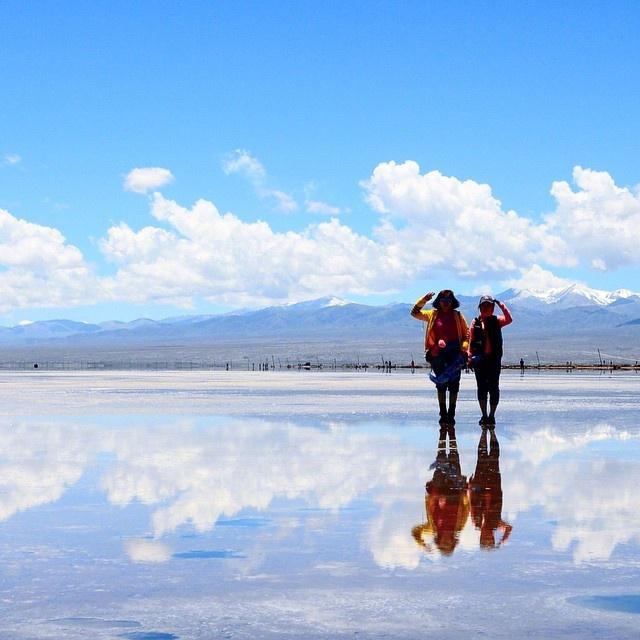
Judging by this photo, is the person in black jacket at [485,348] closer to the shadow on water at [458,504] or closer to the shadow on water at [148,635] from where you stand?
the shadow on water at [458,504]

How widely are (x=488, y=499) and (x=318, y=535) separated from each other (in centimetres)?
243

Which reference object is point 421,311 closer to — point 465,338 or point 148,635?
point 465,338

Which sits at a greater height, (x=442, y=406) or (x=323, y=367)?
(x=442, y=406)

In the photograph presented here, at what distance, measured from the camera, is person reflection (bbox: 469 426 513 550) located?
7992mm

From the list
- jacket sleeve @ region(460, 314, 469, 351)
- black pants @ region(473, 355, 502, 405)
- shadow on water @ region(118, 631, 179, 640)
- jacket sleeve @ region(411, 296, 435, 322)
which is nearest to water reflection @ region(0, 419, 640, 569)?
black pants @ region(473, 355, 502, 405)

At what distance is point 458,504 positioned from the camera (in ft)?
31.5

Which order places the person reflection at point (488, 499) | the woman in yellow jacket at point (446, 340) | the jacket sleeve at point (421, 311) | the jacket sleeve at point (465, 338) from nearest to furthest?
1. the person reflection at point (488, 499)
2. the woman in yellow jacket at point (446, 340)
3. the jacket sleeve at point (465, 338)
4. the jacket sleeve at point (421, 311)

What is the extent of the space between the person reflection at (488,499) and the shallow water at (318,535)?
0.03 meters

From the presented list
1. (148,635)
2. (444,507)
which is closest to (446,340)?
(444,507)

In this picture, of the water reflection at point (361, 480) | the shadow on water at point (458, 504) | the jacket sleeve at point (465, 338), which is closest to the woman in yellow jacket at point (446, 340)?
the jacket sleeve at point (465, 338)

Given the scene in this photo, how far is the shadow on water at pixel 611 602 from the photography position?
5.78 m

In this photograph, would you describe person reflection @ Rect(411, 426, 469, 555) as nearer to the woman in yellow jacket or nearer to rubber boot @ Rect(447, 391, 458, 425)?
rubber boot @ Rect(447, 391, 458, 425)

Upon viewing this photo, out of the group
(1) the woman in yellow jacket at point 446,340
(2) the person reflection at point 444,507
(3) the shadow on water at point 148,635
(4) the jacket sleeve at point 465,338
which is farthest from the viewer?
(4) the jacket sleeve at point 465,338

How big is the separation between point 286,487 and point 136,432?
687 cm
